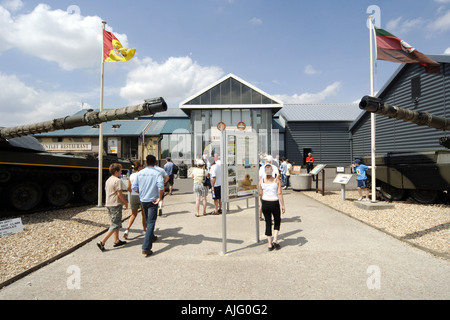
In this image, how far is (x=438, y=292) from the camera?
3.27m

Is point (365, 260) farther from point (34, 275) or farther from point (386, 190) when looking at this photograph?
point (386, 190)

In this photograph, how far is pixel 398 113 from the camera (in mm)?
5086

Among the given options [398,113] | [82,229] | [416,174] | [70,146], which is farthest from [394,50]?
[70,146]

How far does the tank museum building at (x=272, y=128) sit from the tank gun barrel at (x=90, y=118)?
30.9ft

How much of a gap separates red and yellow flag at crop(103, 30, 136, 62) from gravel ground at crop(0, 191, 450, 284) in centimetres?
507

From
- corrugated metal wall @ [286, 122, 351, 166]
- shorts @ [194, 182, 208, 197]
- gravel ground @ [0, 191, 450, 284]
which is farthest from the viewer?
corrugated metal wall @ [286, 122, 351, 166]

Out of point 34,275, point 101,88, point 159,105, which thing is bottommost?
point 34,275

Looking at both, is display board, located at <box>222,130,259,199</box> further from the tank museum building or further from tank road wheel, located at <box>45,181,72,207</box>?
the tank museum building

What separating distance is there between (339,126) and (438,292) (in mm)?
27625

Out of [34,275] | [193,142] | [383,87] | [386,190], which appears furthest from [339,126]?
[34,275]

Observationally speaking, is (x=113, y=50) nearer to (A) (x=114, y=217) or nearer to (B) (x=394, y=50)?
(A) (x=114, y=217)

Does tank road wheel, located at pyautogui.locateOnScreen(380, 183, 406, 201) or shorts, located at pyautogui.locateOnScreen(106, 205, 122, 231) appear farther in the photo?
tank road wheel, located at pyautogui.locateOnScreen(380, 183, 406, 201)

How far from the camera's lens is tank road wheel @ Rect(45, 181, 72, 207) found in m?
9.45

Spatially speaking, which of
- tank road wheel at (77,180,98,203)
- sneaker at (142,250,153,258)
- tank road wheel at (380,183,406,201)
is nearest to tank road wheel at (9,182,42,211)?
tank road wheel at (77,180,98,203)
